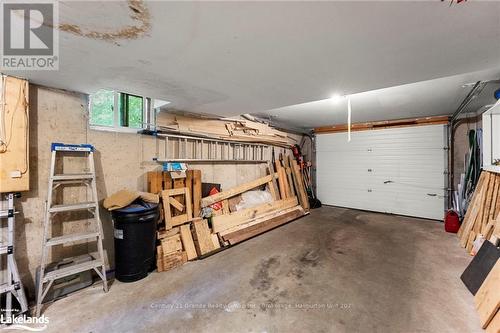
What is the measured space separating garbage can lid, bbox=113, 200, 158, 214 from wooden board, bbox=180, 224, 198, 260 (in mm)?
725

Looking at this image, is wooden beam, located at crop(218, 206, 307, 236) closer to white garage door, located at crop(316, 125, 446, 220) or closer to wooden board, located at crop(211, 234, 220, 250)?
wooden board, located at crop(211, 234, 220, 250)

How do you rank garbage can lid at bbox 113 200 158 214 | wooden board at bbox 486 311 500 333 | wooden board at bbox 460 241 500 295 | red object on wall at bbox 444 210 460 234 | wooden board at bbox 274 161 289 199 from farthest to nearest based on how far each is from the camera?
wooden board at bbox 274 161 289 199, red object on wall at bbox 444 210 460 234, garbage can lid at bbox 113 200 158 214, wooden board at bbox 460 241 500 295, wooden board at bbox 486 311 500 333

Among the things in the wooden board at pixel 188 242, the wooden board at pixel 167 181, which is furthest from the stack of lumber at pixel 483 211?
the wooden board at pixel 167 181

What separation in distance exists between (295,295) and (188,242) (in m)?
1.74

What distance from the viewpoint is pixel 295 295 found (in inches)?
88.8

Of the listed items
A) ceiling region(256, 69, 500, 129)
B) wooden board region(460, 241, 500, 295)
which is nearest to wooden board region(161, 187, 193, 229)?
ceiling region(256, 69, 500, 129)

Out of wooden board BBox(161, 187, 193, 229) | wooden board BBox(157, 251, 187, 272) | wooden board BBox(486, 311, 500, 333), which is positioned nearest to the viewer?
wooden board BBox(486, 311, 500, 333)

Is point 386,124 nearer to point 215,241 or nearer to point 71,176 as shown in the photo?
point 215,241

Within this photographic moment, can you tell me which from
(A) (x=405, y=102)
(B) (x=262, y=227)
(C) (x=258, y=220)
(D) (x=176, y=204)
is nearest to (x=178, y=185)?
(D) (x=176, y=204)

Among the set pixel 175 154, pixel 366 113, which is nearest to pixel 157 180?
pixel 175 154

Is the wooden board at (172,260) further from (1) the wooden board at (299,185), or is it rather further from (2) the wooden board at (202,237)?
(1) the wooden board at (299,185)

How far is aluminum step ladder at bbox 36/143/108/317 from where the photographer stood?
2.02 m

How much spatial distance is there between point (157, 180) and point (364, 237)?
3.97 m

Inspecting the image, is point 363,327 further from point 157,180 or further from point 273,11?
point 157,180
